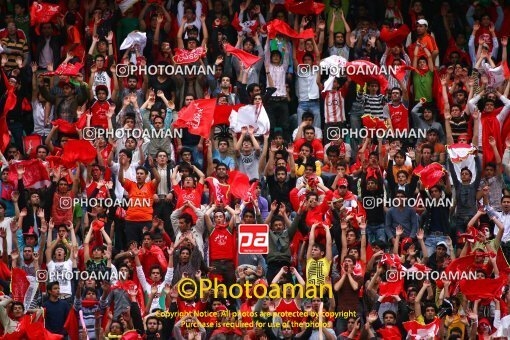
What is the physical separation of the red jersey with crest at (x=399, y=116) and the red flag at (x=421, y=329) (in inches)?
152

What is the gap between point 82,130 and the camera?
2970cm

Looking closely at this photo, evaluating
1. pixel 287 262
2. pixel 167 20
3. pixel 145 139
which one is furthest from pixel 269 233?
pixel 167 20

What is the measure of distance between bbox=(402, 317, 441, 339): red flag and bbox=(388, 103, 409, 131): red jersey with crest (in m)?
3.86

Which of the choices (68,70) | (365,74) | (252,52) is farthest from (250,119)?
(68,70)

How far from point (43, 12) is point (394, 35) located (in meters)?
5.39

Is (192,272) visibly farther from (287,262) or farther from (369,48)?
(369,48)

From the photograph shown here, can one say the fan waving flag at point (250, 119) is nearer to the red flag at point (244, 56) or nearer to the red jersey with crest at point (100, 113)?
the red flag at point (244, 56)

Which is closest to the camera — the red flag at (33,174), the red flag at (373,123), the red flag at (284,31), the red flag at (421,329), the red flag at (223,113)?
the red flag at (421,329)

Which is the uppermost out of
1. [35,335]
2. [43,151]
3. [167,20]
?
[167,20]

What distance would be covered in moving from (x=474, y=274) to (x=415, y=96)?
3793 millimetres

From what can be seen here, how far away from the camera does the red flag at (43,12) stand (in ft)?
102

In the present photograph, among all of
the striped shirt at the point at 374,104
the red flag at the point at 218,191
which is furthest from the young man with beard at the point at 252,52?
the red flag at the point at 218,191

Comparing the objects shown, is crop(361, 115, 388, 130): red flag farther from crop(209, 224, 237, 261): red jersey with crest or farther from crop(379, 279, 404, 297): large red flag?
crop(209, 224, 237, 261): red jersey with crest

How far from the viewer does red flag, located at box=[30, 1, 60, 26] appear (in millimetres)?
30984
